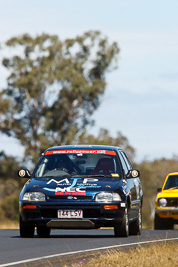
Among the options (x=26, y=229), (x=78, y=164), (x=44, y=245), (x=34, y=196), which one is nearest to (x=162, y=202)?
(x=78, y=164)

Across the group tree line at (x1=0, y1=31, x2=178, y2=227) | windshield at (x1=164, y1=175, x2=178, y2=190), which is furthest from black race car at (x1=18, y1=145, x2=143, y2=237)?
tree line at (x1=0, y1=31, x2=178, y2=227)

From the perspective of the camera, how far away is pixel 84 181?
51.1 ft

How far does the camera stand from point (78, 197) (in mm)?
15312

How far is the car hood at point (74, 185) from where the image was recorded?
604 inches

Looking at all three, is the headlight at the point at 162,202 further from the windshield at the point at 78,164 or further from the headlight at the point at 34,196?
the headlight at the point at 34,196

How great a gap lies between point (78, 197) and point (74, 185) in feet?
0.88

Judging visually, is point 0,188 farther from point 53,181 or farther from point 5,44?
point 53,181

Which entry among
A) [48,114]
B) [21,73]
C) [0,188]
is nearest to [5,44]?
[21,73]

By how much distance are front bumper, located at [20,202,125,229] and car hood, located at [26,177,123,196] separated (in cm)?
23

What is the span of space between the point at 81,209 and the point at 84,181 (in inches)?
23.3

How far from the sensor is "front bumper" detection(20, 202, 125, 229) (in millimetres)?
15234

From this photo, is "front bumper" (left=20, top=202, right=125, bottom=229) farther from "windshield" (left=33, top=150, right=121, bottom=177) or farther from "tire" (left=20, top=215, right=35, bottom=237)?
"windshield" (left=33, top=150, right=121, bottom=177)

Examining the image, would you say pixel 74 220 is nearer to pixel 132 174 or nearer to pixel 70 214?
pixel 70 214

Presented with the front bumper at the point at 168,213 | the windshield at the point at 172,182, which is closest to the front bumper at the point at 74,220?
the front bumper at the point at 168,213
